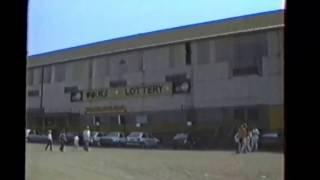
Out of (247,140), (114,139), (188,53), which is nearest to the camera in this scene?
(247,140)

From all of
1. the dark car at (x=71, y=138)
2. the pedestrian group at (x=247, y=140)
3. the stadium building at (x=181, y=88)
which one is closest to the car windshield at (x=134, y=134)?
the stadium building at (x=181, y=88)

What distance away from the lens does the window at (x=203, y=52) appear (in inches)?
727

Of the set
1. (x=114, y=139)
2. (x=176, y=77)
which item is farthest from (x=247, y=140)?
(x=176, y=77)

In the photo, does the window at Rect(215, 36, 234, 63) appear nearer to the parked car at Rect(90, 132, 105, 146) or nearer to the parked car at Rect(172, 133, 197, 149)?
the parked car at Rect(172, 133, 197, 149)

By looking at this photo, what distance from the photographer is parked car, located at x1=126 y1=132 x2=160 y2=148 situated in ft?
50.8

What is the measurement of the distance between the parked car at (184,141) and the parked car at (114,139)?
4.59ft

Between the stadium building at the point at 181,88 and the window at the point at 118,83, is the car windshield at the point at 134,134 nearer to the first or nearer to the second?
the stadium building at the point at 181,88

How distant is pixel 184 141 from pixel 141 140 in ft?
4.85

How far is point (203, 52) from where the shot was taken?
18531mm

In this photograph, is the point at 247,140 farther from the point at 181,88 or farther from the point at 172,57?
the point at 181,88

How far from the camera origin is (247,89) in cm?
1892
